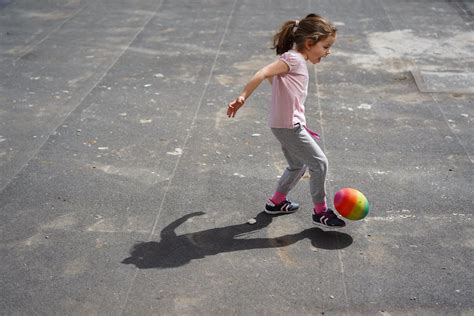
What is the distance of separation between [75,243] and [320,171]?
6.65 feet

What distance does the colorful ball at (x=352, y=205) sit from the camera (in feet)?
17.8

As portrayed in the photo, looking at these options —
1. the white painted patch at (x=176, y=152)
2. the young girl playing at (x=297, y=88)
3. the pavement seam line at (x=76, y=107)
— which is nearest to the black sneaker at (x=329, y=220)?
the young girl playing at (x=297, y=88)

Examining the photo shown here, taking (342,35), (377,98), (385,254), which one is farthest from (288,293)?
(342,35)

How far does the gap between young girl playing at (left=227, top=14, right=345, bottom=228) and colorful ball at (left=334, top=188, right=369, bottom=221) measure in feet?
0.42

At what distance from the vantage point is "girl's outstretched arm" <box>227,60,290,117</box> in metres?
4.96

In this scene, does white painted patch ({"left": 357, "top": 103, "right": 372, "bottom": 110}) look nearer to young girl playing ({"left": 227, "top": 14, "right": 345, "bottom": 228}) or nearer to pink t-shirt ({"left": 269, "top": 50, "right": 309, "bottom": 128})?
young girl playing ({"left": 227, "top": 14, "right": 345, "bottom": 228})

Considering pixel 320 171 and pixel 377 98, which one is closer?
pixel 320 171

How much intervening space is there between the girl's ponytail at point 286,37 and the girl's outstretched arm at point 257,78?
0.74 feet

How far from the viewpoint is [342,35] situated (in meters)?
11.2

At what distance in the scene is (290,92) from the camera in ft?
17.1

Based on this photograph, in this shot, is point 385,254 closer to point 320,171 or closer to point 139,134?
point 320,171

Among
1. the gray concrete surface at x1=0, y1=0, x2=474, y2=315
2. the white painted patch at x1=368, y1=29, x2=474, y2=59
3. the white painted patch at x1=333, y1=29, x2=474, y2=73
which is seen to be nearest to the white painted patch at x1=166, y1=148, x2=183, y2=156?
the gray concrete surface at x1=0, y1=0, x2=474, y2=315

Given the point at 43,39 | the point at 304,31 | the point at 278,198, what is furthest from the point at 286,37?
the point at 43,39

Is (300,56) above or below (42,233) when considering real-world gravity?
above
